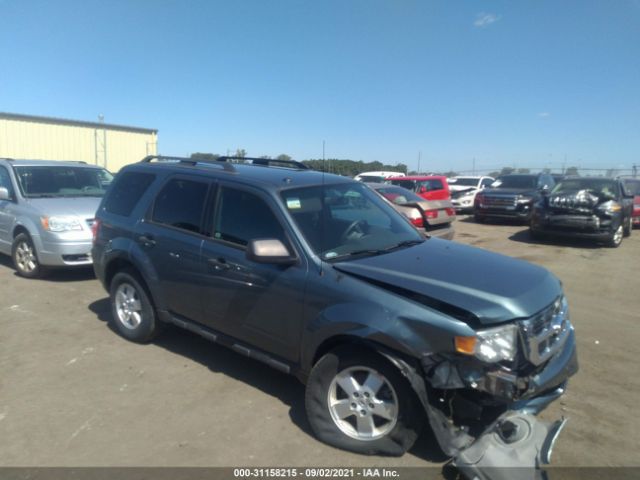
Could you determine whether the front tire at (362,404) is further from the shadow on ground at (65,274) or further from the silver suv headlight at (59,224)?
the shadow on ground at (65,274)

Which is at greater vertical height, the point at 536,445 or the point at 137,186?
the point at 137,186

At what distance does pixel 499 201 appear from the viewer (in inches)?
642

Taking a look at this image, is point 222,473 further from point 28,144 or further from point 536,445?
point 28,144

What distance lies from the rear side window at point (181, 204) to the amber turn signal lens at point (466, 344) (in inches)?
99.9

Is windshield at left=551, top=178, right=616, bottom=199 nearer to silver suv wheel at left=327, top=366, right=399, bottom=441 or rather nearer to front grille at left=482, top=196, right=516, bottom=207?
front grille at left=482, top=196, right=516, bottom=207

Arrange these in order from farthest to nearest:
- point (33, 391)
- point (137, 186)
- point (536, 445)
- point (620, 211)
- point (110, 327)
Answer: point (620, 211)
point (110, 327)
point (137, 186)
point (33, 391)
point (536, 445)

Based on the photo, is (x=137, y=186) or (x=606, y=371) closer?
(x=606, y=371)

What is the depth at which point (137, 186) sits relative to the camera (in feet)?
17.5

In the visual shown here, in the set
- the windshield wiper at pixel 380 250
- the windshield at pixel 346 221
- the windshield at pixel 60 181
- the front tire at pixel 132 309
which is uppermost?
the windshield at pixel 60 181

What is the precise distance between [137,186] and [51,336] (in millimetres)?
1950

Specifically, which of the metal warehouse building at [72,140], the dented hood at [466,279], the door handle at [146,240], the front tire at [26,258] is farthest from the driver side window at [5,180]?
the metal warehouse building at [72,140]

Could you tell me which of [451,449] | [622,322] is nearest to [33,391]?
[451,449]

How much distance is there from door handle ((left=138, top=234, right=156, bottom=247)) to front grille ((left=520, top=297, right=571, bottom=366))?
3.45m

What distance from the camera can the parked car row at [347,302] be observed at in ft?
9.66
